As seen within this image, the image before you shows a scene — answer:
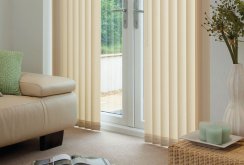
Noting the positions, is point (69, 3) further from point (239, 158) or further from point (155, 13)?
point (239, 158)

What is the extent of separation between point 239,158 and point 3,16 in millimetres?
3335

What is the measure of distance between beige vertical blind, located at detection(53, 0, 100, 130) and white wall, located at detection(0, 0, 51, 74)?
11 centimetres

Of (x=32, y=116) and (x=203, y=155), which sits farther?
(x=32, y=116)

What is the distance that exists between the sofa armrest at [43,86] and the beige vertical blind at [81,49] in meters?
0.52

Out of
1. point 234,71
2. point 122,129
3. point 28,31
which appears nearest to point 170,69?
point 122,129

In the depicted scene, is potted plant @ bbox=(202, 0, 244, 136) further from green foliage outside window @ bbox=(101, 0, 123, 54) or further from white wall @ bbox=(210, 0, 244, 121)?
green foliage outside window @ bbox=(101, 0, 123, 54)

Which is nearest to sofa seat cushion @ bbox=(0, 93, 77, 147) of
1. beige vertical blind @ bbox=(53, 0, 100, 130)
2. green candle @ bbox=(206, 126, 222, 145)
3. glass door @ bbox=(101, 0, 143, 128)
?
beige vertical blind @ bbox=(53, 0, 100, 130)

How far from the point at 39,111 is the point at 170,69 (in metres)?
1.10

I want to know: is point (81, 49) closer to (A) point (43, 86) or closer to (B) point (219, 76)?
(A) point (43, 86)

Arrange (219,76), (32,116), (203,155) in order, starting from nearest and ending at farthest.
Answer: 1. (203,155)
2. (219,76)
3. (32,116)

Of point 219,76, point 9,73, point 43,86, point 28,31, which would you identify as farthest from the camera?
point 28,31

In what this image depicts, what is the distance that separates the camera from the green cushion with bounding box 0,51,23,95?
3.23 m

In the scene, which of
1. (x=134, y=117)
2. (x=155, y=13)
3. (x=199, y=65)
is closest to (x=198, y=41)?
(x=199, y=65)

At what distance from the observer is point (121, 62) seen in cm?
374
